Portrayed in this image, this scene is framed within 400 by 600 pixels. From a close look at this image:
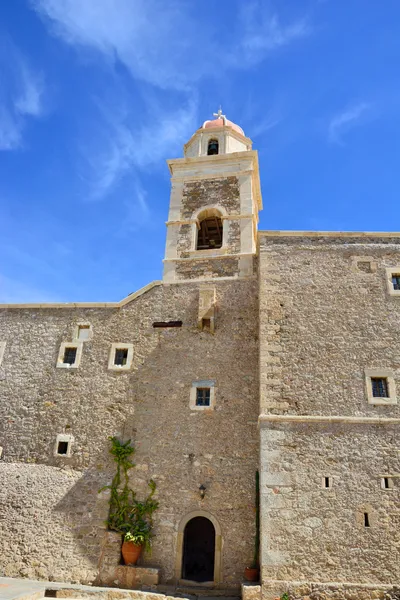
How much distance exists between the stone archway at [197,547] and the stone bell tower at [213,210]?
701 centimetres

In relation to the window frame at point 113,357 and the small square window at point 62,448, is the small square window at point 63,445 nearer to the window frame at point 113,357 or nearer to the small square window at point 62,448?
the small square window at point 62,448

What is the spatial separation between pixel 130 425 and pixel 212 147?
11124 mm

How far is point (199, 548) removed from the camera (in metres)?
13.6

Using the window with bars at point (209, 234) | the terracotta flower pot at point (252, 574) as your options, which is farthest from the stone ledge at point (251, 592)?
the window with bars at point (209, 234)

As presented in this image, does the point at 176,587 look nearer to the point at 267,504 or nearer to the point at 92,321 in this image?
the point at 267,504

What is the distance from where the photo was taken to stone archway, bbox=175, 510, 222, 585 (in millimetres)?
11414

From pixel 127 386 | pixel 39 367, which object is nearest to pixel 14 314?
pixel 39 367

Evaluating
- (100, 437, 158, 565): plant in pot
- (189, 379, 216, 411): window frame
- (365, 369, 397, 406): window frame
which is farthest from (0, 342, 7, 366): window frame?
(365, 369, 397, 406): window frame

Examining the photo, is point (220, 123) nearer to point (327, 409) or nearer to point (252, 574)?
point (327, 409)

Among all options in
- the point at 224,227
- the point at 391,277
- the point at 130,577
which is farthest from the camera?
the point at 224,227

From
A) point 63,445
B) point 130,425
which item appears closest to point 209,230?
point 130,425

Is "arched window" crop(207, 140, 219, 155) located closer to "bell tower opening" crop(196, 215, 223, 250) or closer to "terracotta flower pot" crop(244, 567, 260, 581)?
"bell tower opening" crop(196, 215, 223, 250)

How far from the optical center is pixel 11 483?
12.8m

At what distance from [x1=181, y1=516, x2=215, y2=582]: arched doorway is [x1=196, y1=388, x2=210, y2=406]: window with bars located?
331 cm
